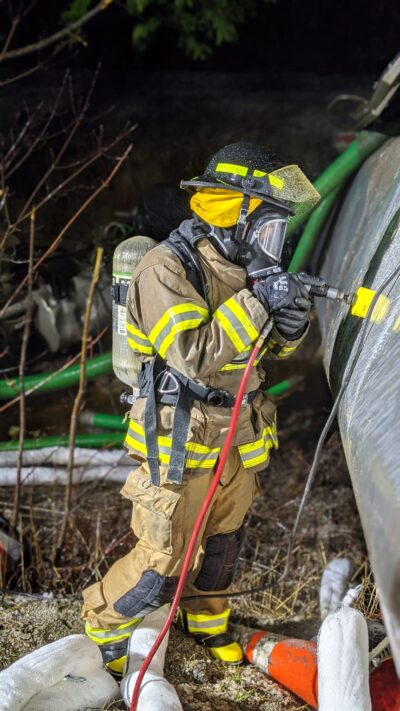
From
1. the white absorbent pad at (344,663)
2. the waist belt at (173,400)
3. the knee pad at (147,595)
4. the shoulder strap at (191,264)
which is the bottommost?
the knee pad at (147,595)

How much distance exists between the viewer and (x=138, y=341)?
9.01ft

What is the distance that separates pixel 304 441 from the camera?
217 inches

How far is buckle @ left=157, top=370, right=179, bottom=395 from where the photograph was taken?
9.00ft

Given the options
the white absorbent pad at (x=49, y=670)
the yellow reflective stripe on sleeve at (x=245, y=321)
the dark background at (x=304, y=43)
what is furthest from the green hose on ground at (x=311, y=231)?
the dark background at (x=304, y=43)

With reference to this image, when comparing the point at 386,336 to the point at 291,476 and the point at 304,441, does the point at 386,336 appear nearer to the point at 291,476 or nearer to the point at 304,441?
the point at 291,476

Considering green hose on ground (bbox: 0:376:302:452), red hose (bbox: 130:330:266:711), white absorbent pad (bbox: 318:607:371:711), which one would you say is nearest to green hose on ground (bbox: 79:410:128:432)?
green hose on ground (bbox: 0:376:302:452)

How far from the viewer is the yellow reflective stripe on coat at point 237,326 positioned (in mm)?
2521

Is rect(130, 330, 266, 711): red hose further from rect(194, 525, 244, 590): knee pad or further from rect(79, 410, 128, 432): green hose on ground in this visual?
rect(79, 410, 128, 432): green hose on ground

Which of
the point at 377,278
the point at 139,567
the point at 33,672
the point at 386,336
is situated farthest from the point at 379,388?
the point at 33,672

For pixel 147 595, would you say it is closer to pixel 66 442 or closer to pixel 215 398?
pixel 215 398

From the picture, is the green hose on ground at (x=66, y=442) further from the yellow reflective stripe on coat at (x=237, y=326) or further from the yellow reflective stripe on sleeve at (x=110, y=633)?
the yellow reflective stripe on coat at (x=237, y=326)

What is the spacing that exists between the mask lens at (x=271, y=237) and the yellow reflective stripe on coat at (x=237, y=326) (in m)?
0.26

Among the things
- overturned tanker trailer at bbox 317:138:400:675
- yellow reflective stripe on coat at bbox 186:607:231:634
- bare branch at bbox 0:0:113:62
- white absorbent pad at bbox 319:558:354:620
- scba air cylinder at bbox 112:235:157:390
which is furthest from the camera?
bare branch at bbox 0:0:113:62

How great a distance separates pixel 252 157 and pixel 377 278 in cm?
61
